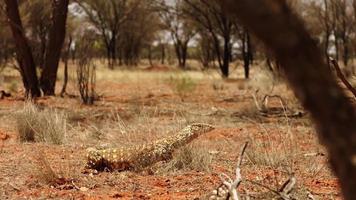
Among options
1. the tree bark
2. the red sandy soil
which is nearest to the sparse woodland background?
the tree bark

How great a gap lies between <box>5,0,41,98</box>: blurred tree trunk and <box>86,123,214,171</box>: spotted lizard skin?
8.57m

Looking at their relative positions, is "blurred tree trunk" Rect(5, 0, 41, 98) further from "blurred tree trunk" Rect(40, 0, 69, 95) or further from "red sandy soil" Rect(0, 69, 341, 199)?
"red sandy soil" Rect(0, 69, 341, 199)

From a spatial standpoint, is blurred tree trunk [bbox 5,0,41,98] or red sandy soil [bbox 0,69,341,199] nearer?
red sandy soil [bbox 0,69,341,199]

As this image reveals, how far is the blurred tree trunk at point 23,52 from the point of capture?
14.3 m

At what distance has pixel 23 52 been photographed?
47.7 feet

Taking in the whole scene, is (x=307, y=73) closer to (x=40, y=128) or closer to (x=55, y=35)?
(x=40, y=128)

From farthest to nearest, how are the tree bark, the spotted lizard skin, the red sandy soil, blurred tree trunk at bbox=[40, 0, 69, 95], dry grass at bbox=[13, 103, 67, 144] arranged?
blurred tree trunk at bbox=[40, 0, 69, 95] → dry grass at bbox=[13, 103, 67, 144] → the spotted lizard skin → the red sandy soil → the tree bark

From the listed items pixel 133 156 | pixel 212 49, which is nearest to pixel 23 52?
pixel 133 156

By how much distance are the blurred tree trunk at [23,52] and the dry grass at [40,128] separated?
20.6 ft

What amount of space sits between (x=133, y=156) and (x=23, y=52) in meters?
9.28

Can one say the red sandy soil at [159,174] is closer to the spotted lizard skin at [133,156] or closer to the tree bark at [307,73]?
the spotted lizard skin at [133,156]

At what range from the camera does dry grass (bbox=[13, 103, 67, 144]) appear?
777cm

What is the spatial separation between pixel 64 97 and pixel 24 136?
23.5ft

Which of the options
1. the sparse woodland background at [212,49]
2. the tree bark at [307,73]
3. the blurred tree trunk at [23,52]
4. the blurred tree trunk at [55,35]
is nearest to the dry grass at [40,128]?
the sparse woodland background at [212,49]
